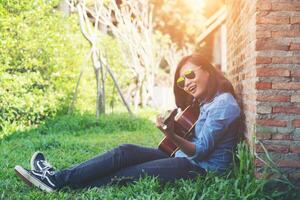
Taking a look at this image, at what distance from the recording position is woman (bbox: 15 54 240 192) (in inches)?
186

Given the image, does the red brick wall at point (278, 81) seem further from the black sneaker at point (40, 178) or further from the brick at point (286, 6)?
the black sneaker at point (40, 178)

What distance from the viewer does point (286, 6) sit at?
427 cm

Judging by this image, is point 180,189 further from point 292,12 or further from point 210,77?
point 292,12

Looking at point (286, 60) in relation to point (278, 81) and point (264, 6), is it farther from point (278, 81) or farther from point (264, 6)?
point (264, 6)

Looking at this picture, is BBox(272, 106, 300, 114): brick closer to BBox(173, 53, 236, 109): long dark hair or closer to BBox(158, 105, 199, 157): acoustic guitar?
BBox(173, 53, 236, 109): long dark hair

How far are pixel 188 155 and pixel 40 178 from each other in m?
1.36

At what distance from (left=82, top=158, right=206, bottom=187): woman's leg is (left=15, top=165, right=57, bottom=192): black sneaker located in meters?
0.32

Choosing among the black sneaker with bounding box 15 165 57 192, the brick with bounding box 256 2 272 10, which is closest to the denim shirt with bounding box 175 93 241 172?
the brick with bounding box 256 2 272 10

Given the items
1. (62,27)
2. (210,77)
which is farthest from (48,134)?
(210,77)

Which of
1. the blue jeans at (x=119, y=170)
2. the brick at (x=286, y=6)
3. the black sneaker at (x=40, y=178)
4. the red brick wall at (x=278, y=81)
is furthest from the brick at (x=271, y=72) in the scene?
the black sneaker at (x=40, y=178)

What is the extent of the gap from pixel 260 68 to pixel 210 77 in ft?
2.82

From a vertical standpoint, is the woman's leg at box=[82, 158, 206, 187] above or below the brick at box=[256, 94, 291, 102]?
below

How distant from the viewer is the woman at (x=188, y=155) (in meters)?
4.71

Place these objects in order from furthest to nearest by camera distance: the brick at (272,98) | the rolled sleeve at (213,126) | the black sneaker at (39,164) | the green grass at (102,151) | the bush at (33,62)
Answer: the bush at (33,62), the black sneaker at (39,164), the rolled sleeve at (213,126), the brick at (272,98), the green grass at (102,151)
